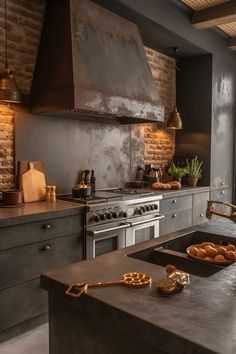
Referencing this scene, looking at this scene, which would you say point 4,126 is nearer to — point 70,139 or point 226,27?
point 70,139

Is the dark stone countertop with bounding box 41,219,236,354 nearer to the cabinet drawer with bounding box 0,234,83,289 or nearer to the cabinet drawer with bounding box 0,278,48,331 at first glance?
the cabinet drawer with bounding box 0,234,83,289

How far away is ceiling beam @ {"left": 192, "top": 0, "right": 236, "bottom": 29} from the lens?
420 centimetres

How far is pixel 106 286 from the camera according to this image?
4.07ft

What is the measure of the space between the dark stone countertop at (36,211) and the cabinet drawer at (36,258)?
0.74 ft

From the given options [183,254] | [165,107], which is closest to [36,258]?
[183,254]

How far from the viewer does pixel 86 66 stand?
3.23 meters

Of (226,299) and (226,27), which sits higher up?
(226,27)

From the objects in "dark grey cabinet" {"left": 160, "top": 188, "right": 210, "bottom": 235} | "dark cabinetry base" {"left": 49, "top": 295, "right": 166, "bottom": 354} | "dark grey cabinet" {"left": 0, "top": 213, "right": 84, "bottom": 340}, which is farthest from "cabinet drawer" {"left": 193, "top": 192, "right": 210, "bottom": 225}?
"dark cabinetry base" {"left": 49, "top": 295, "right": 166, "bottom": 354}

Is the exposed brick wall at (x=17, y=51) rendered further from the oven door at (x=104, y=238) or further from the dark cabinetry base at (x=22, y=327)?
the dark cabinetry base at (x=22, y=327)

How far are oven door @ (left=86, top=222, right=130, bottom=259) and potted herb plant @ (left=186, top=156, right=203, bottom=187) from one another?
6.62 feet

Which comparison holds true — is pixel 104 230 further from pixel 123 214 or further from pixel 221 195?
pixel 221 195

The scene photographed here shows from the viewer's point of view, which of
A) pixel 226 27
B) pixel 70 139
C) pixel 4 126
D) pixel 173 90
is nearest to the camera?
pixel 4 126

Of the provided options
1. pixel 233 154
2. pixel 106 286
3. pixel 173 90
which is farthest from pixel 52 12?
pixel 233 154

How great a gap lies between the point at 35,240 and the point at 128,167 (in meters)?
2.31
